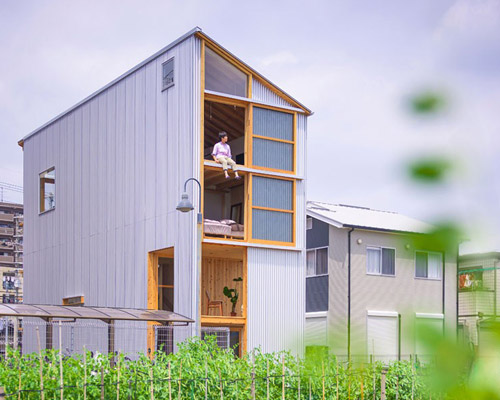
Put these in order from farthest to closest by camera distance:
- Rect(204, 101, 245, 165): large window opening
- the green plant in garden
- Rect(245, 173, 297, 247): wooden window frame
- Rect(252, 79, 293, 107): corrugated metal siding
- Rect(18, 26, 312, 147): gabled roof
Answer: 1. the green plant in garden
2. Rect(204, 101, 245, 165): large window opening
3. Rect(252, 79, 293, 107): corrugated metal siding
4. Rect(245, 173, 297, 247): wooden window frame
5. Rect(18, 26, 312, 147): gabled roof

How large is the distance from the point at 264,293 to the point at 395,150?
21.6 m

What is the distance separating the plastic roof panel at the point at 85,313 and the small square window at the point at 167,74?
6440mm

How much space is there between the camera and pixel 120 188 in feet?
80.5

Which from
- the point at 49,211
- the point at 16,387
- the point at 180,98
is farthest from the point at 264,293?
the point at 16,387

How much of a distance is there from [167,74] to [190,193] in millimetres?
3767

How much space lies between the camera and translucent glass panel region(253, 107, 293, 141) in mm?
22641

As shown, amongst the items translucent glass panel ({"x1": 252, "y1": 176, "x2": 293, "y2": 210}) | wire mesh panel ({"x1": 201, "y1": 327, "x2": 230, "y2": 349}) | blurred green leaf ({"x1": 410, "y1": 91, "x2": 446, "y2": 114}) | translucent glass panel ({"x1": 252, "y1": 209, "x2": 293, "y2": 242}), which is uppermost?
translucent glass panel ({"x1": 252, "y1": 176, "x2": 293, "y2": 210})

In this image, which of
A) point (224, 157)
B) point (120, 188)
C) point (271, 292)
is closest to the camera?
point (224, 157)

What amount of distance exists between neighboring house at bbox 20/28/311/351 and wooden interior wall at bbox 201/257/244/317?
4cm

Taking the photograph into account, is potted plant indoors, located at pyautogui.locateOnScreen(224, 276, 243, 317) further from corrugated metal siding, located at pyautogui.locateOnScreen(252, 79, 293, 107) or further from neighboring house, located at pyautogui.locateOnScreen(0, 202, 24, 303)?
neighboring house, located at pyautogui.locateOnScreen(0, 202, 24, 303)

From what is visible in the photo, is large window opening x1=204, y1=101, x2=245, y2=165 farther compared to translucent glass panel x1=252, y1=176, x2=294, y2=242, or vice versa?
large window opening x1=204, y1=101, x2=245, y2=165

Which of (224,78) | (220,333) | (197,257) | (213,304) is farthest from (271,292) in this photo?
(224,78)

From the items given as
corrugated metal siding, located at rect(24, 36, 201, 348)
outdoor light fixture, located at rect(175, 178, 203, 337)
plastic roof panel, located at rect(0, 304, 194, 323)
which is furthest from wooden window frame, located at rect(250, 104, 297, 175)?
plastic roof panel, located at rect(0, 304, 194, 323)

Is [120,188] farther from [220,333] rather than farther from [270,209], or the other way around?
[220,333]
